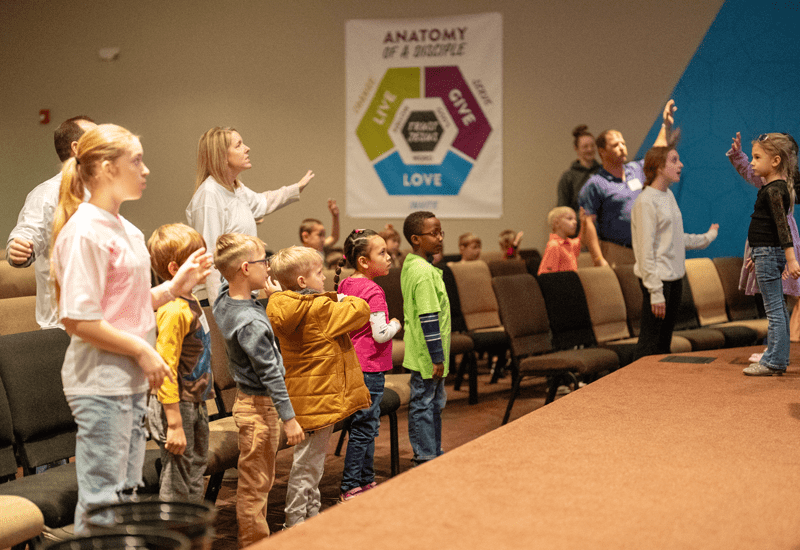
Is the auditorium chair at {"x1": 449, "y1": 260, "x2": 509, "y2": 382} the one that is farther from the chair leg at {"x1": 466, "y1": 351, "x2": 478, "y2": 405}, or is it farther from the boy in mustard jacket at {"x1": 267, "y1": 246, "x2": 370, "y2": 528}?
the boy in mustard jacket at {"x1": 267, "y1": 246, "x2": 370, "y2": 528}

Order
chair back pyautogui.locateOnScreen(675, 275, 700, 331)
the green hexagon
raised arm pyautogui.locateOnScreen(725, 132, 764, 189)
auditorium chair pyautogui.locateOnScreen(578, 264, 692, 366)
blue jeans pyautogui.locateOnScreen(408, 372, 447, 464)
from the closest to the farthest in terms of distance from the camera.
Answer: blue jeans pyautogui.locateOnScreen(408, 372, 447, 464) → raised arm pyautogui.locateOnScreen(725, 132, 764, 189) → auditorium chair pyautogui.locateOnScreen(578, 264, 692, 366) → chair back pyautogui.locateOnScreen(675, 275, 700, 331) → the green hexagon

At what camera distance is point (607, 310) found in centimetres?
510

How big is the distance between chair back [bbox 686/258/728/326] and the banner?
228 cm

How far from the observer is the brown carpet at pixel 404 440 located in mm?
3152

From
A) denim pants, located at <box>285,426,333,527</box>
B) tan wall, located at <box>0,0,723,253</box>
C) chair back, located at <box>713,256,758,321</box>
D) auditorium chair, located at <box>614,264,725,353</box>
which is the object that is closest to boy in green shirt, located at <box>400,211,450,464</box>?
denim pants, located at <box>285,426,333,527</box>

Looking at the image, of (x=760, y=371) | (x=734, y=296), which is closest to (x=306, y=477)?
(x=760, y=371)

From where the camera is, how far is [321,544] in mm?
1468

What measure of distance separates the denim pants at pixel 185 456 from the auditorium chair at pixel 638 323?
343 centimetres

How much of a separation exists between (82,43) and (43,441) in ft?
23.9

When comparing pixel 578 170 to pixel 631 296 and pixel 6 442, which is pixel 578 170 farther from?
pixel 6 442

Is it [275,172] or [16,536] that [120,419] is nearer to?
[16,536]

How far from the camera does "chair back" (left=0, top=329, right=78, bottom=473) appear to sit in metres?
2.54

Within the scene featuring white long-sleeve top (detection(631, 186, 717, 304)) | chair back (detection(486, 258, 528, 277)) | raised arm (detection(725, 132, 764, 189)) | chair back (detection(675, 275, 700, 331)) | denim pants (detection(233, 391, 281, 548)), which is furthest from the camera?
chair back (detection(486, 258, 528, 277))

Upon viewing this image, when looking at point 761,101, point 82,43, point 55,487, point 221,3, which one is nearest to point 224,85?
point 221,3
